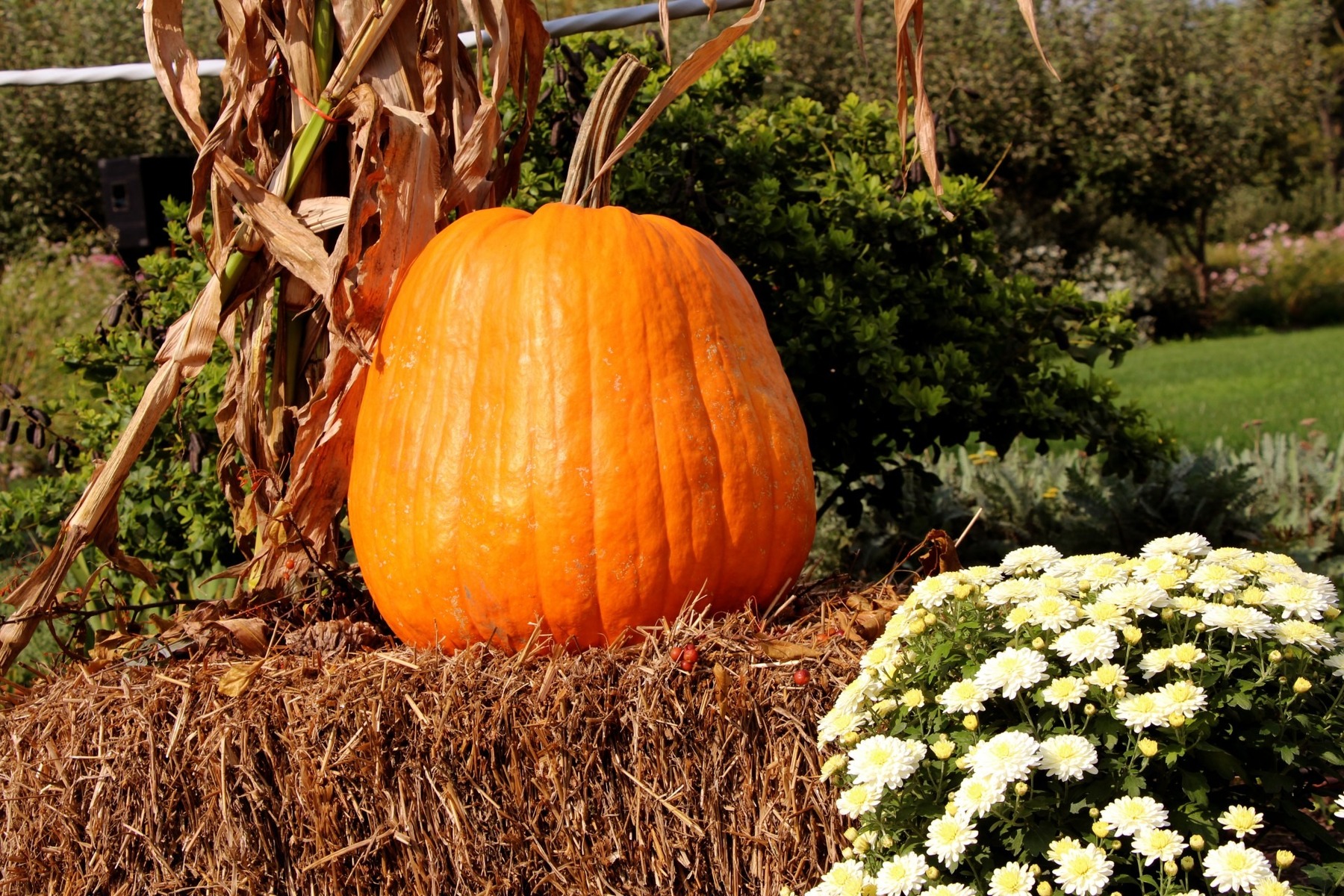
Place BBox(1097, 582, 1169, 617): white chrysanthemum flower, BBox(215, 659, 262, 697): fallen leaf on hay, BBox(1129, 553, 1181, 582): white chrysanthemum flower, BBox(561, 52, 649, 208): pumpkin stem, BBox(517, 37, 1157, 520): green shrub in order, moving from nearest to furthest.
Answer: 1. BBox(1097, 582, 1169, 617): white chrysanthemum flower
2. BBox(1129, 553, 1181, 582): white chrysanthemum flower
3. BBox(215, 659, 262, 697): fallen leaf on hay
4. BBox(561, 52, 649, 208): pumpkin stem
5. BBox(517, 37, 1157, 520): green shrub

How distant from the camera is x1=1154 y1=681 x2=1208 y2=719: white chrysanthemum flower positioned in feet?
4.32

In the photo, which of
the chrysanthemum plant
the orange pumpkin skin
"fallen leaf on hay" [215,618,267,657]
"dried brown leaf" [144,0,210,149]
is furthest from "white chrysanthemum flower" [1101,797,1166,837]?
"dried brown leaf" [144,0,210,149]

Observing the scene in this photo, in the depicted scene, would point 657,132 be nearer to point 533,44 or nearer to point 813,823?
point 533,44

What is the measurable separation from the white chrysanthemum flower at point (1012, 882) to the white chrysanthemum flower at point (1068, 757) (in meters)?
0.12

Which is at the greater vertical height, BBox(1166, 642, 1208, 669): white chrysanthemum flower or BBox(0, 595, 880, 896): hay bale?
BBox(1166, 642, 1208, 669): white chrysanthemum flower

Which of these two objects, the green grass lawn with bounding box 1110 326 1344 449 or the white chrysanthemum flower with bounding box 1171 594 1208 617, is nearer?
the white chrysanthemum flower with bounding box 1171 594 1208 617

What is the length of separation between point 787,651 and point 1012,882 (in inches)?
20.2

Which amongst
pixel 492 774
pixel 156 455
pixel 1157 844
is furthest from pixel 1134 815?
pixel 156 455

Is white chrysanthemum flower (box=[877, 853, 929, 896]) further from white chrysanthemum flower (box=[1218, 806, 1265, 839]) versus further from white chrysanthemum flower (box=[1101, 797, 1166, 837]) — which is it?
white chrysanthemum flower (box=[1218, 806, 1265, 839])

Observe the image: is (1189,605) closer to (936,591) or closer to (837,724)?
(936,591)

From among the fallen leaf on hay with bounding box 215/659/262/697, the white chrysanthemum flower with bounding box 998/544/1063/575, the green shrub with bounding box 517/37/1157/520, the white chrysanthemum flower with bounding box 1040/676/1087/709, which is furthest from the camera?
the green shrub with bounding box 517/37/1157/520

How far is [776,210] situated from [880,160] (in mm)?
532

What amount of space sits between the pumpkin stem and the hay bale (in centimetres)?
85

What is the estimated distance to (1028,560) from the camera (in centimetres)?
168
